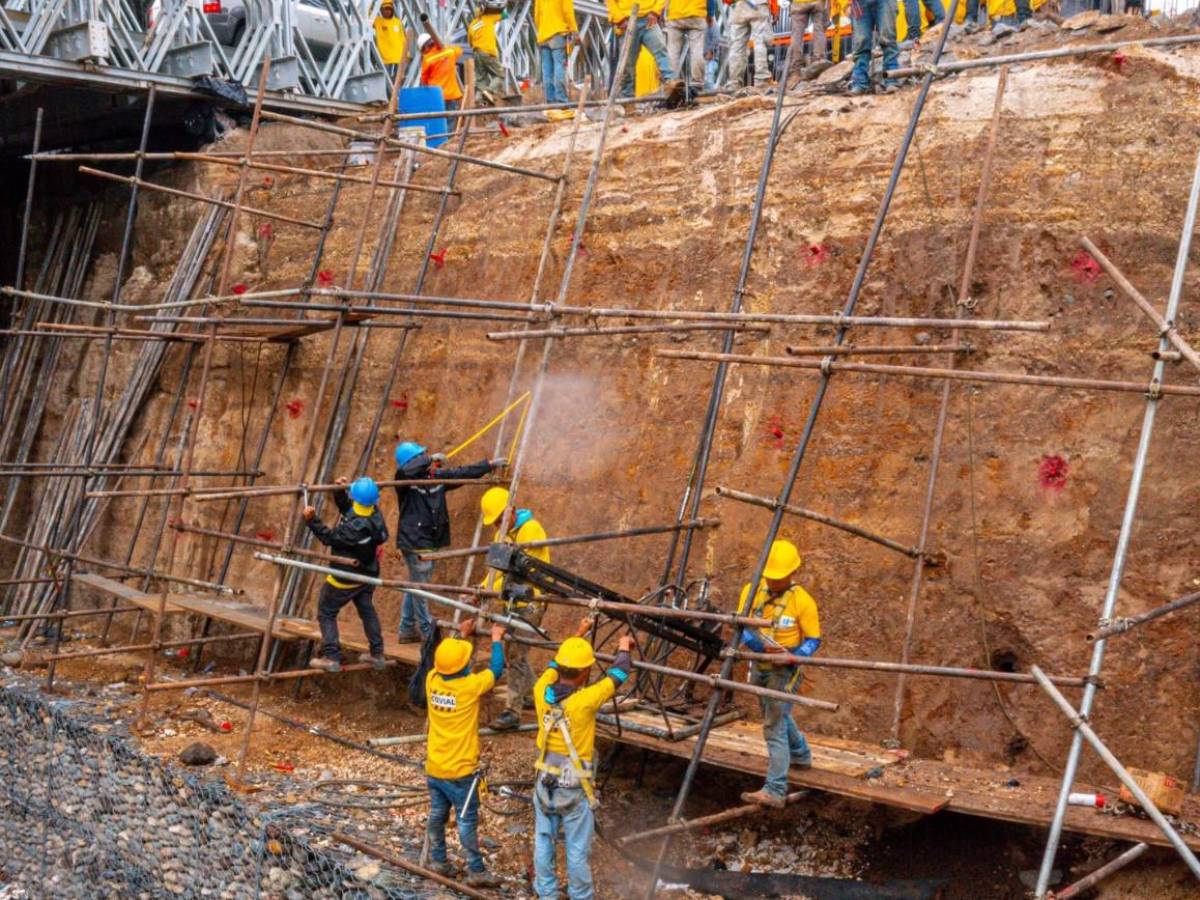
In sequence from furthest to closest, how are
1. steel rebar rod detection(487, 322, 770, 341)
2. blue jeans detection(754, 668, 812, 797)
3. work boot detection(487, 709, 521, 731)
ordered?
work boot detection(487, 709, 521, 731)
steel rebar rod detection(487, 322, 770, 341)
blue jeans detection(754, 668, 812, 797)

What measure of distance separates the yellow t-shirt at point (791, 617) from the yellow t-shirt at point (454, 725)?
1.90 metres

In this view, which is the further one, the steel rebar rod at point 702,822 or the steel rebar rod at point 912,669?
the steel rebar rod at point 702,822

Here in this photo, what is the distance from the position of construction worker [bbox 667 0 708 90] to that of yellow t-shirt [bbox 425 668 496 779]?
782 cm

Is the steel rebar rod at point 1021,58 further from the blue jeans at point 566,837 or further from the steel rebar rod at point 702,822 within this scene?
the blue jeans at point 566,837

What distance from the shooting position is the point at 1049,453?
1013 centimetres

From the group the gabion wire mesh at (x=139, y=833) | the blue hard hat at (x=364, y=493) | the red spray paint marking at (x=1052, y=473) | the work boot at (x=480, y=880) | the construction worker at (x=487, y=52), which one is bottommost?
the gabion wire mesh at (x=139, y=833)

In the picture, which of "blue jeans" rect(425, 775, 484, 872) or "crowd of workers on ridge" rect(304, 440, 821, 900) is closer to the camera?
"crowd of workers on ridge" rect(304, 440, 821, 900)

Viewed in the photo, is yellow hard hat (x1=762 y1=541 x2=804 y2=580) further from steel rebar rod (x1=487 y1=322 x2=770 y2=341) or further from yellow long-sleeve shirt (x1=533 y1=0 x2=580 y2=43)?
yellow long-sleeve shirt (x1=533 y1=0 x2=580 y2=43)

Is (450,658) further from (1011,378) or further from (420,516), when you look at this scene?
(1011,378)

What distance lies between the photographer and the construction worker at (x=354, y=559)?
11320 mm

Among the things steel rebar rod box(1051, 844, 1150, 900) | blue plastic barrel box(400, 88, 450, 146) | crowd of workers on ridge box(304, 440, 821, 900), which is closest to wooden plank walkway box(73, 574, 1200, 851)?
steel rebar rod box(1051, 844, 1150, 900)

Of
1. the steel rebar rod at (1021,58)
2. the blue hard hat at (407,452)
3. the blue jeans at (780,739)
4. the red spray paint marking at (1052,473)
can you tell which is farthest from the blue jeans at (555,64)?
the blue jeans at (780,739)

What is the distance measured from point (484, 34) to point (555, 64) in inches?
48.0

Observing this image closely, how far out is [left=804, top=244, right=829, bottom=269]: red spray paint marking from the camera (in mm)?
11555
